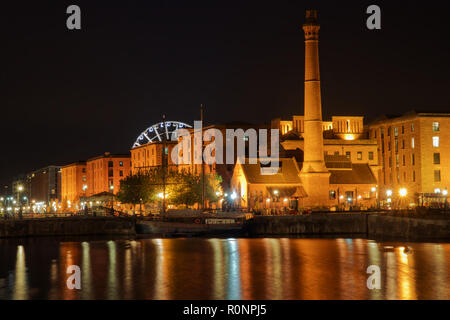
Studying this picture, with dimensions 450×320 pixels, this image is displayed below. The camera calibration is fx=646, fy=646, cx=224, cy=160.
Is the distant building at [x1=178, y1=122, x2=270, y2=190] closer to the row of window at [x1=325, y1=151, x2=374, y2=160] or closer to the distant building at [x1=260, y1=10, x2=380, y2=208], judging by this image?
the distant building at [x1=260, y1=10, x2=380, y2=208]

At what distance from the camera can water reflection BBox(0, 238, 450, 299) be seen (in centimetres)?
3444

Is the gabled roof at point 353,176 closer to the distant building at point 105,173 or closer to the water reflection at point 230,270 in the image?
the water reflection at point 230,270

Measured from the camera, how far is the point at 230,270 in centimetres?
4272

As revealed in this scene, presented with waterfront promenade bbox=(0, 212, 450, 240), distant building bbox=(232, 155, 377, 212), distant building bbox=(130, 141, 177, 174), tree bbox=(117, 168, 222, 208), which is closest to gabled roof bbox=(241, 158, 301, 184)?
distant building bbox=(232, 155, 377, 212)

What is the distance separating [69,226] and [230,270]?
4621 centimetres

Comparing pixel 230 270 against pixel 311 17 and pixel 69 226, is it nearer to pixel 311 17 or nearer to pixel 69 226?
pixel 69 226

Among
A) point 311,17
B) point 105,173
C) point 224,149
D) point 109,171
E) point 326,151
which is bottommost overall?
point 105,173

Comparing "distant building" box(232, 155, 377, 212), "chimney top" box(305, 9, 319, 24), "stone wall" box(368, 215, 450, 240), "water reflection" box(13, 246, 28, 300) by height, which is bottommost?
"water reflection" box(13, 246, 28, 300)

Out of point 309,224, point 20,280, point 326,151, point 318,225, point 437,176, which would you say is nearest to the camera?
point 20,280

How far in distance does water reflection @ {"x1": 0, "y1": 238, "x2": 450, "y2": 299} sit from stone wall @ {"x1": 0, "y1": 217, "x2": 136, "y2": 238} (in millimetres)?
19094

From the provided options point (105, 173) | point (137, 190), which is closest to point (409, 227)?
point (137, 190)
